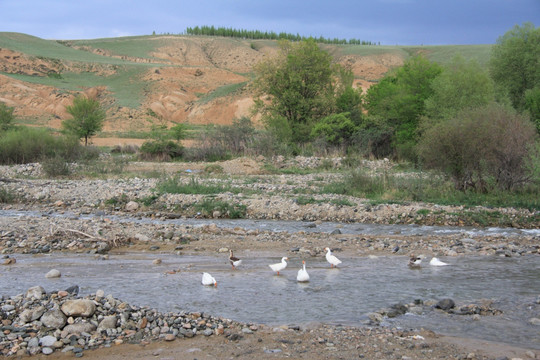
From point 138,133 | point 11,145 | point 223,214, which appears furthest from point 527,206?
point 138,133

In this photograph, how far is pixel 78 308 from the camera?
23.4 feet

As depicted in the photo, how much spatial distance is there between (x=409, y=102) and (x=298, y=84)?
1121cm

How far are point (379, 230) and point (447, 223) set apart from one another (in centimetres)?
251

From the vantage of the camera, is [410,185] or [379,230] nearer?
[379,230]

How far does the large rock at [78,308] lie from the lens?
7094 millimetres

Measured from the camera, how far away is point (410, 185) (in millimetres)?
20109

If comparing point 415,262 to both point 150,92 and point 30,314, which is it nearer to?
point 30,314

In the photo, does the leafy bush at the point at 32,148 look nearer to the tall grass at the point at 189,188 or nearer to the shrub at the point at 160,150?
the shrub at the point at 160,150

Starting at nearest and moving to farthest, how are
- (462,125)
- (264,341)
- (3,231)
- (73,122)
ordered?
A: (264,341) < (3,231) < (462,125) < (73,122)

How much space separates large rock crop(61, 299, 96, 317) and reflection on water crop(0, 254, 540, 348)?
1.13m

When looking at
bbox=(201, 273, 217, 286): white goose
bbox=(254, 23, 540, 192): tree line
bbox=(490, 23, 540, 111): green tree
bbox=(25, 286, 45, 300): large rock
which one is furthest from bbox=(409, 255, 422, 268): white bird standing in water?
bbox=(490, 23, 540, 111): green tree

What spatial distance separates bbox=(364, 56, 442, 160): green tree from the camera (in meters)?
35.2

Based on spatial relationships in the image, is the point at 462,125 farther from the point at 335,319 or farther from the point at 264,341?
the point at 264,341

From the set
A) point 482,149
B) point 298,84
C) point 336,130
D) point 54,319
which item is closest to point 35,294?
point 54,319
